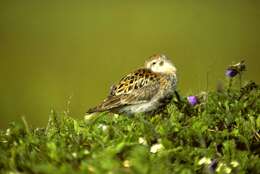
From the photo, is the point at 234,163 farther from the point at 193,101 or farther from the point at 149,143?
the point at 193,101

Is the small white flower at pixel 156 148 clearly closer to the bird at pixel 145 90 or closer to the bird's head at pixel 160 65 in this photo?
the bird at pixel 145 90

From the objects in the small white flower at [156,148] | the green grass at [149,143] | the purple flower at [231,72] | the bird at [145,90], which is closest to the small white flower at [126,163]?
the green grass at [149,143]

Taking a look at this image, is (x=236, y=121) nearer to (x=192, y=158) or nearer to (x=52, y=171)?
(x=192, y=158)

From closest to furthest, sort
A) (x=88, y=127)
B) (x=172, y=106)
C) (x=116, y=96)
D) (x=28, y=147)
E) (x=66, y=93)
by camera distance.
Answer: (x=28, y=147) → (x=88, y=127) → (x=172, y=106) → (x=116, y=96) → (x=66, y=93)

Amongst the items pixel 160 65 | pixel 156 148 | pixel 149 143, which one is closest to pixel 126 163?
pixel 156 148

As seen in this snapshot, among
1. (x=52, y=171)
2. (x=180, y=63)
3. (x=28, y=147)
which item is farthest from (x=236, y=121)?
(x=180, y=63)
